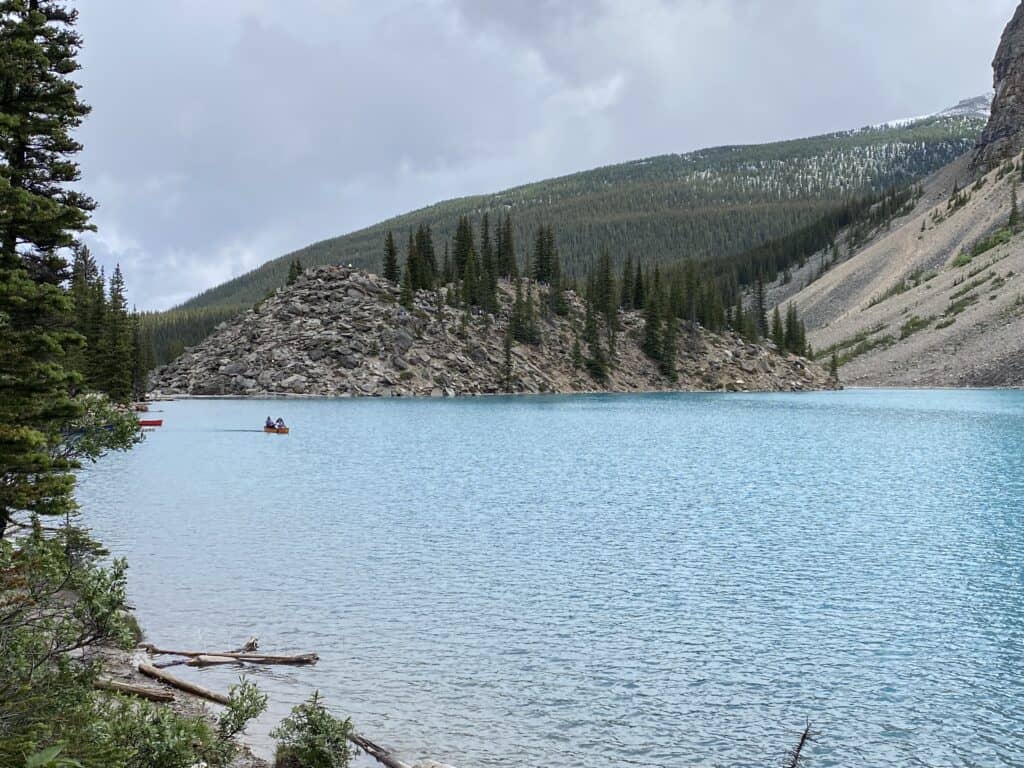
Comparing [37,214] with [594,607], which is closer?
[37,214]

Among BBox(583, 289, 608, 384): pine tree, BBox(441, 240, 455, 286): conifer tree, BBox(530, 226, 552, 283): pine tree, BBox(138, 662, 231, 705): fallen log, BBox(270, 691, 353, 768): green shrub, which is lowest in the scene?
BBox(138, 662, 231, 705): fallen log

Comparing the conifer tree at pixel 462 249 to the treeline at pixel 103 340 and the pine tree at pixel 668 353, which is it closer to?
the pine tree at pixel 668 353

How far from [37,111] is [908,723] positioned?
82.7 feet

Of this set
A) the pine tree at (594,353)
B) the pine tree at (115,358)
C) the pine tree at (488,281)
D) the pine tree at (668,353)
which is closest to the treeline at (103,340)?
the pine tree at (115,358)

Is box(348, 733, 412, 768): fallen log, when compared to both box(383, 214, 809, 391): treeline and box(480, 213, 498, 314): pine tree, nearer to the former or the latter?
box(383, 214, 809, 391): treeline

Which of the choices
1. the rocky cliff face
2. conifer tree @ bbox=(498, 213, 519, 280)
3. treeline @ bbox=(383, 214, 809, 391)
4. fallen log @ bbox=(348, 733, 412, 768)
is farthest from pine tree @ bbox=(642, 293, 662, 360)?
fallen log @ bbox=(348, 733, 412, 768)

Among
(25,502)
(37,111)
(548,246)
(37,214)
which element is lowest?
(25,502)

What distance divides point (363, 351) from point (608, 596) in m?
125

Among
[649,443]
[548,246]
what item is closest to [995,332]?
[548,246]

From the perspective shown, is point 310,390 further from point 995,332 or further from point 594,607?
point 995,332

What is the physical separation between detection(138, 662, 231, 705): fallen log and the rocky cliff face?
417 feet

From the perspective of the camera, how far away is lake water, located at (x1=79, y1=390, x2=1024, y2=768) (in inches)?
678

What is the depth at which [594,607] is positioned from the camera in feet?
84.1

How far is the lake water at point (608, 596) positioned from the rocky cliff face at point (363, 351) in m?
84.1
